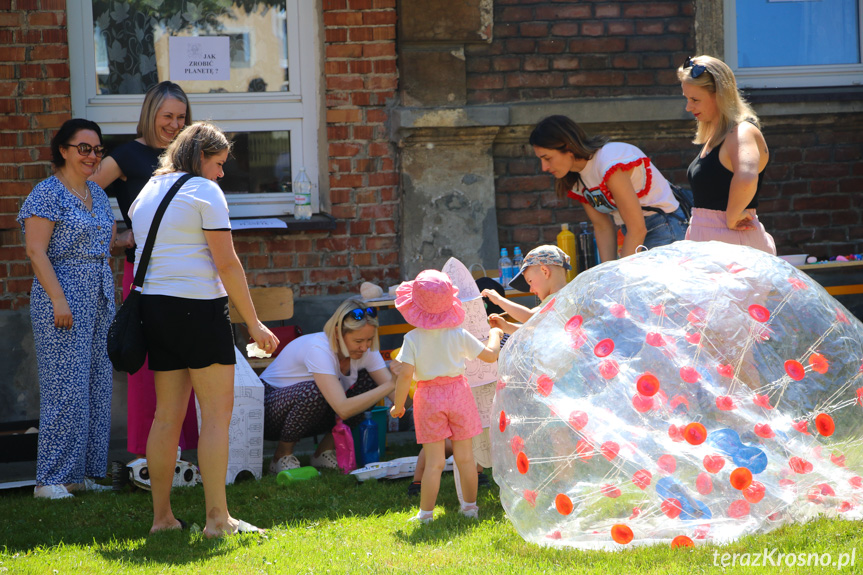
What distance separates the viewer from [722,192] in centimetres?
437

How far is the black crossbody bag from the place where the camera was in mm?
3881

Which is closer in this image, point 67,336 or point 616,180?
point 616,180

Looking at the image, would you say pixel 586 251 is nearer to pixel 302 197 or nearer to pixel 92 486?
pixel 302 197

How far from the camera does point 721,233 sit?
438cm

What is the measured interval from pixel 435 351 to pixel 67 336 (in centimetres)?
222

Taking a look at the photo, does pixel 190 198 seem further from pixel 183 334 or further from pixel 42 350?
pixel 42 350

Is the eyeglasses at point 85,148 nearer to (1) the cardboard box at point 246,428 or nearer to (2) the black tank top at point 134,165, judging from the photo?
(2) the black tank top at point 134,165

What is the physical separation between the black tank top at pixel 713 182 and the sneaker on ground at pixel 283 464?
270 centimetres

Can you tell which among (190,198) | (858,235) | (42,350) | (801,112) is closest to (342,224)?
(42,350)

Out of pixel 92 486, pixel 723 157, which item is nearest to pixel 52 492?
pixel 92 486

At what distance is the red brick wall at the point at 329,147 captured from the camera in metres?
6.30

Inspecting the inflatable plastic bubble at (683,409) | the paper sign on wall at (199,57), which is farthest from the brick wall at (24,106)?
the inflatable plastic bubble at (683,409)

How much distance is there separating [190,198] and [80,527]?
65.9 inches

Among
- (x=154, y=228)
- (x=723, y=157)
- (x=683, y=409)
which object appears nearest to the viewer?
(x=683, y=409)
